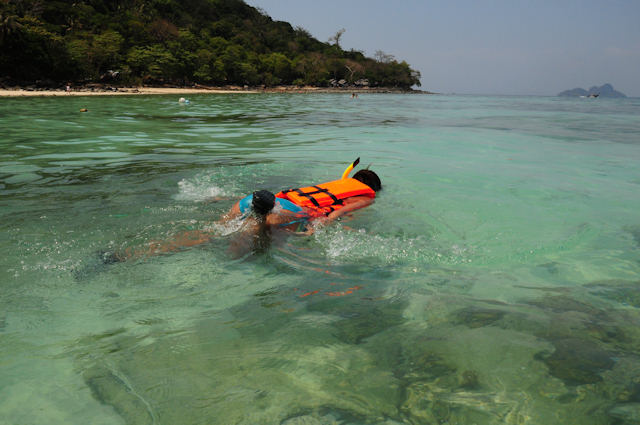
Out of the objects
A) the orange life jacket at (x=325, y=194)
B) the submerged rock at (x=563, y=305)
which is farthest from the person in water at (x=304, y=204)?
the submerged rock at (x=563, y=305)

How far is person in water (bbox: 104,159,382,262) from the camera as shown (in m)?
3.80

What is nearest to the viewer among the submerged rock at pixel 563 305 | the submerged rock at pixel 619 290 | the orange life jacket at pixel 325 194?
the submerged rock at pixel 563 305

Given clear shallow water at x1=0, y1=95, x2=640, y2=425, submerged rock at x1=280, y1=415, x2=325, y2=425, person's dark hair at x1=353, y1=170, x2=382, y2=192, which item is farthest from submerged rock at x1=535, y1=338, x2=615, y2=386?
person's dark hair at x1=353, y1=170, x2=382, y2=192

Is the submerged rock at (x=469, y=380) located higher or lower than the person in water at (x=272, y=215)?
lower

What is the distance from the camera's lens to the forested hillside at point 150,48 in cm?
3344

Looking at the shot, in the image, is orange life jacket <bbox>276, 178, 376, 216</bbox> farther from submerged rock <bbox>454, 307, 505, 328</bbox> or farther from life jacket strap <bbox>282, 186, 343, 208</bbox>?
submerged rock <bbox>454, 307, 505, 328</bbox>

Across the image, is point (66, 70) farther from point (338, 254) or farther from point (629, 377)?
point (629, 377)

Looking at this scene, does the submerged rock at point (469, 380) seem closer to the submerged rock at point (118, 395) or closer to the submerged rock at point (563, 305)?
the submerged rock at point (563, 305)

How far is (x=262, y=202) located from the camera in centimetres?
383

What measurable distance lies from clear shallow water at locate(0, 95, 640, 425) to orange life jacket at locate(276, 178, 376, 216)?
30 cm

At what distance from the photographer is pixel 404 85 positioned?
102125 mm

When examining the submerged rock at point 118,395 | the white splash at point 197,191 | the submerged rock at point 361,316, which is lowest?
the submerged rock at point 118,395

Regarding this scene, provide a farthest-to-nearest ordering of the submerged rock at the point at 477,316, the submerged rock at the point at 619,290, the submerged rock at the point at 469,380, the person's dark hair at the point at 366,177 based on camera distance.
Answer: the person's dark hair at the point at 366,177
the submerged rock at the point at 619,290
the submerged rock at the point at 477,316
the submerged rock at the point at 469,380

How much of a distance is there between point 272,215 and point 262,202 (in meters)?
0.27
